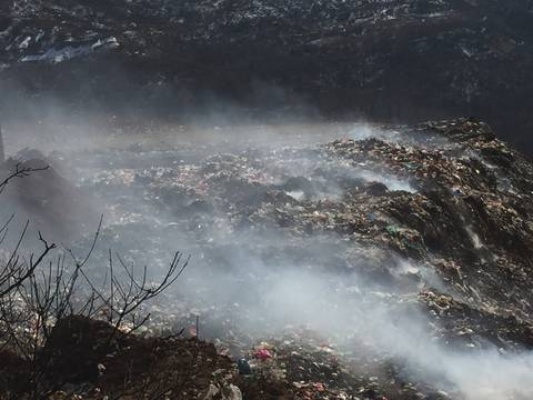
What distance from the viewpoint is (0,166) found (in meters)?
9.16

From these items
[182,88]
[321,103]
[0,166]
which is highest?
[0,166]

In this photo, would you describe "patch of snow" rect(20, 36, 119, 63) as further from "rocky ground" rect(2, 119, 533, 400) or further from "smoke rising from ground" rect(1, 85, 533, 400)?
"smoke rising from ground" rect(1, 85, 533, 400)

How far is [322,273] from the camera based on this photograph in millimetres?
7336

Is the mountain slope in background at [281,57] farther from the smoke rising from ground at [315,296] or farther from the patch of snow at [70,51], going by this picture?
the smoke rising from ground at [315,296]


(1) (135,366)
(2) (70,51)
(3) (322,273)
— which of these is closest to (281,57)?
(2) (70,51)

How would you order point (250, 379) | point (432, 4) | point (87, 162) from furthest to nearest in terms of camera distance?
point (432, 4) → point (87, 162) → point (250, 379)

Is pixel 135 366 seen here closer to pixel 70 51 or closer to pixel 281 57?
pixel 70 51

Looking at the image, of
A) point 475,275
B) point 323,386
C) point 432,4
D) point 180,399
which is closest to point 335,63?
point 432,4

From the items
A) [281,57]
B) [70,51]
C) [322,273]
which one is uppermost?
[70,51]

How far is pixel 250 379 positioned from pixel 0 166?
647 centimetres

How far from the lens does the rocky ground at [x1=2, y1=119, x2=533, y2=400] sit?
4539 mm

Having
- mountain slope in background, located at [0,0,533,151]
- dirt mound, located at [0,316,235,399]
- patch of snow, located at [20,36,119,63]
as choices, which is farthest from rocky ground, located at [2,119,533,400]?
patch of snow, located at [20,36,119,63]

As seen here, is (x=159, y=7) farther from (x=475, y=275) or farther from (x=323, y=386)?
(x=323, y=386)

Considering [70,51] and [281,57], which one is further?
[281,57]
